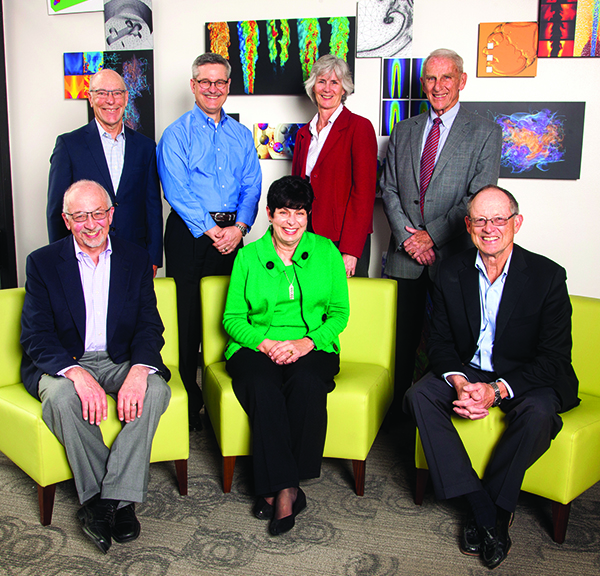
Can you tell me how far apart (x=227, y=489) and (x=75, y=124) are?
Result: 9.15 ft

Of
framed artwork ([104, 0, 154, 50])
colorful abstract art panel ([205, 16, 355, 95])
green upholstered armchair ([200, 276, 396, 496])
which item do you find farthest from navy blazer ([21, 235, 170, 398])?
framed artwork ([104, 0, 154, 50])

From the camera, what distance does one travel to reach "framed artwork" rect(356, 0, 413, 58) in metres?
3.26

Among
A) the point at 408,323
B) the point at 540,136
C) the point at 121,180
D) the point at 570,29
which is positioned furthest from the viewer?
the point at 540,136

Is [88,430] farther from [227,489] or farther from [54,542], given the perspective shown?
[227,489]

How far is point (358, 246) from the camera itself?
276 centimetres

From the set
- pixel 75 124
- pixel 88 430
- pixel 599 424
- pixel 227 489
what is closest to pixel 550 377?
pixel 599 424

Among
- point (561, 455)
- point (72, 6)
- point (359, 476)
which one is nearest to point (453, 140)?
point (561, 455)

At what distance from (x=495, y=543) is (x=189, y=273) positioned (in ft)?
5.81

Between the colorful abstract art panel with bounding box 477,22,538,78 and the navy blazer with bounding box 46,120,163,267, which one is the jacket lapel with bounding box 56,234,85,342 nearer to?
the navy blazer with bounding box 46,120,163,267

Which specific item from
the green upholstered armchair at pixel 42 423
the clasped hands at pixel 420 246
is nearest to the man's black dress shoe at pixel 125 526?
the green upholstered armchair at pixel 42 423

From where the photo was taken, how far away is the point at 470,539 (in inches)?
75.2

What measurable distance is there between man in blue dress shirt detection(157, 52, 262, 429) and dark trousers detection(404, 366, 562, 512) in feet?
3.90

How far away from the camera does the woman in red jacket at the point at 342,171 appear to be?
2750mm

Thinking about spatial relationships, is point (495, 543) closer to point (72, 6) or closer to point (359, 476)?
point (359, 476)
